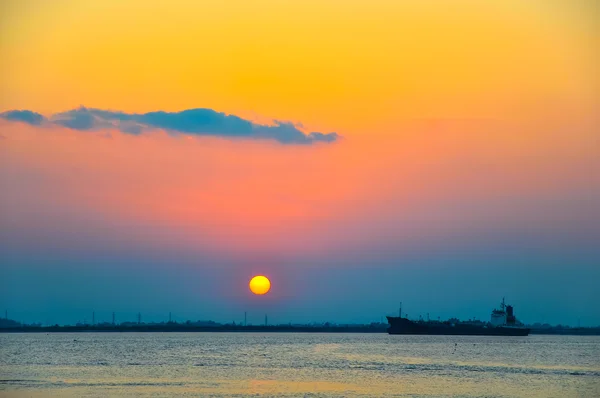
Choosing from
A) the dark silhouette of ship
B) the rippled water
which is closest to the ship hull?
the dark silhouette of ship

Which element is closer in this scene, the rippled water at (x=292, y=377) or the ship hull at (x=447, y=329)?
the rippled water at (x=292, y=377)

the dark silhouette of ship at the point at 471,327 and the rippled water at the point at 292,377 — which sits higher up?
the dark silhouette of ship at the point at 471,327

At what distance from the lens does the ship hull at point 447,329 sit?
18350 cm

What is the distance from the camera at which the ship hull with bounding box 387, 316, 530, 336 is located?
18350cm

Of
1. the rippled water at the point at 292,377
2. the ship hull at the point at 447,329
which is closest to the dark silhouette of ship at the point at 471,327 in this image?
the ship hull at the point at 447,329

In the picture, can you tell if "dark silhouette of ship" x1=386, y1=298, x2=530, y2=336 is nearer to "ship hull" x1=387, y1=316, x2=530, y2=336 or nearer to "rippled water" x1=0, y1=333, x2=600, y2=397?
"ship hull" x1=387, y1=316, x2=530, y2=336

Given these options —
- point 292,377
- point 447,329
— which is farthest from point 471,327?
point 292,377

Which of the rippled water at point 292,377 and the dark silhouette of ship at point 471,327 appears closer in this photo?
the rippled water at point 292,377

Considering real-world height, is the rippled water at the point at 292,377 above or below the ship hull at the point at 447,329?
below

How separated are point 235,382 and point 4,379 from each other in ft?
57.9

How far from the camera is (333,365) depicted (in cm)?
7862

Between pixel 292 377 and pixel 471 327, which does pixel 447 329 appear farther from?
pixel 292 377

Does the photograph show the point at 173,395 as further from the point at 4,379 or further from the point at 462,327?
the point at 462,327

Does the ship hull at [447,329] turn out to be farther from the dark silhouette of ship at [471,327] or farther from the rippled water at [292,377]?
the rippled water at [292,377]
